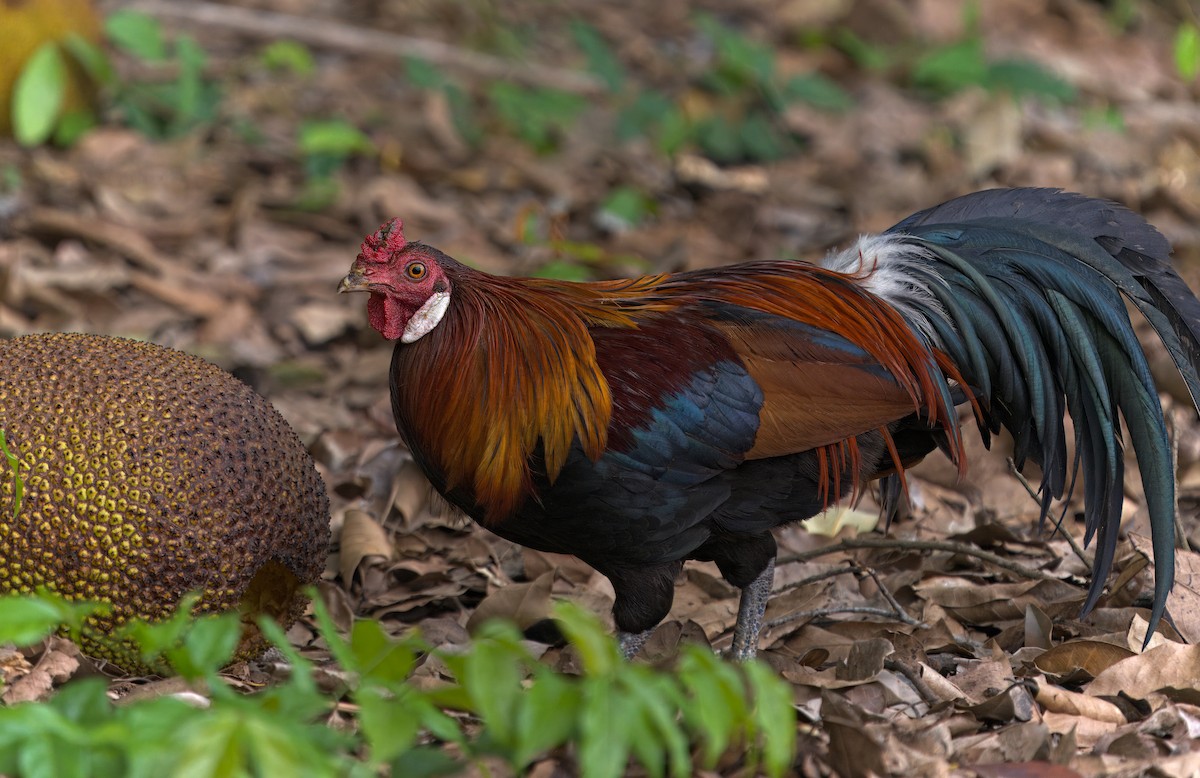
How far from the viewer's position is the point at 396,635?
13.1 feet

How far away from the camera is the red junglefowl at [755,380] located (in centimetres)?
341

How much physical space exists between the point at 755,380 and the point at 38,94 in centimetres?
546

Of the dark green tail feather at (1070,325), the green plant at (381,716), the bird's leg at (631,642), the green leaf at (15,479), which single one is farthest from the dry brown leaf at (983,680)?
the green leaf at (15,479)

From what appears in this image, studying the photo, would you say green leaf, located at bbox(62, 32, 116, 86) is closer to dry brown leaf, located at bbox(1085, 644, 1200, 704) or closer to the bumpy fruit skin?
the bumpy fruit skin

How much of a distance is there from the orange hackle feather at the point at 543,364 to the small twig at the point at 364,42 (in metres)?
5.15

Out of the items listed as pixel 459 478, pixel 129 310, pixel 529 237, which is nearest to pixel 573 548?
→ pixel 459 478

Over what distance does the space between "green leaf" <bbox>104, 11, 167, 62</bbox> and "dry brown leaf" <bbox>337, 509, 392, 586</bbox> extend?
4091mm

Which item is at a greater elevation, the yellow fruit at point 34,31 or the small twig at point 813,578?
the yellow fruit at point 34,31

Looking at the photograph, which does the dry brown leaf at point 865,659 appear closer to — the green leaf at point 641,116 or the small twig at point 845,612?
the small twig at point 845,612

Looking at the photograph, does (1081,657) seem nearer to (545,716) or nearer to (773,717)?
(773,717)

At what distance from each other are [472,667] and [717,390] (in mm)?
1349

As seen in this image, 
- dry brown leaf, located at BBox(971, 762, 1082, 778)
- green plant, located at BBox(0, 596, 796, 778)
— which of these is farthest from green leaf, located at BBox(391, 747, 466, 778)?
dry brown leaf, located at BBox(971, 762, 1082, 778)

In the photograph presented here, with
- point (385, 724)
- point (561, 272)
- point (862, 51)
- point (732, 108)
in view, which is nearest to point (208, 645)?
point (385, 724)

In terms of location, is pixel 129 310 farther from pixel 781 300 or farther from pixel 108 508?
pixel 781 300
